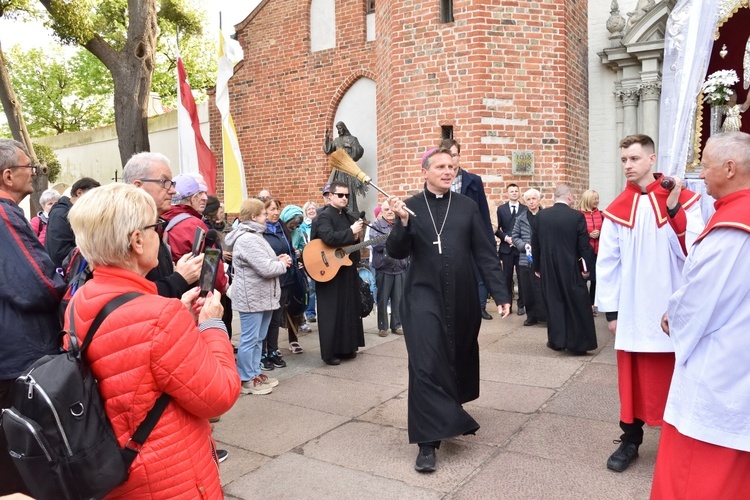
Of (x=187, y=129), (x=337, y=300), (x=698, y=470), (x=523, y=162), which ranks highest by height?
(x=187, y=129)

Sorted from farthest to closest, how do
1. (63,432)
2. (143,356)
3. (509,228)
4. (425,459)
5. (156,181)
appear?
(509,228), (425,459), (156,181), (143,356), (63,432)

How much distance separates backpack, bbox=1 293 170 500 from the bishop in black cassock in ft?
7.38

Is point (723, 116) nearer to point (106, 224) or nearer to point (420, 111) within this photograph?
point (420, 111)

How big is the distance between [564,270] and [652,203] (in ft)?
11.2

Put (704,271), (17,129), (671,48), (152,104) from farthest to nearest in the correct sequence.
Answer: (152,104), (17,129), (671,48), (704,271)

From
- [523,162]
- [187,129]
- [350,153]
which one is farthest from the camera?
[350,153]

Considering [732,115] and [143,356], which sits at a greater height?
[732,115]

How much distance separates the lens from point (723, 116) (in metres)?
7.44

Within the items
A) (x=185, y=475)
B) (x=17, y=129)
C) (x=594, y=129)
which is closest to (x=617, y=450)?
(x=185, y=475)

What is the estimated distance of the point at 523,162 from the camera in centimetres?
948

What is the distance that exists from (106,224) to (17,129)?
1229 cm

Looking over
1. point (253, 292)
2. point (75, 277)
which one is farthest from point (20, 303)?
point (253, 292)

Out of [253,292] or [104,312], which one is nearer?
[104,312]

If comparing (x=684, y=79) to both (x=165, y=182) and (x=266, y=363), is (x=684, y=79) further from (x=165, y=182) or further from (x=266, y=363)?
(x=266, y=363)
